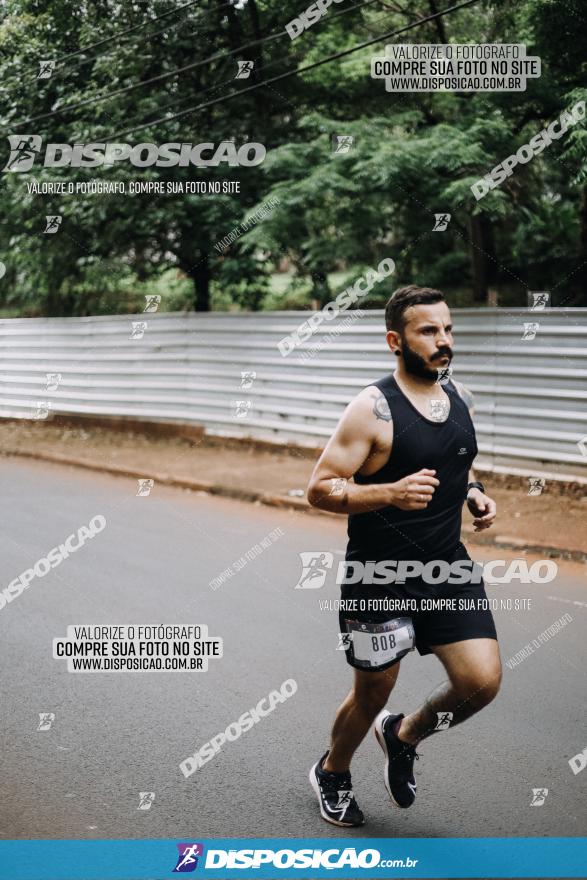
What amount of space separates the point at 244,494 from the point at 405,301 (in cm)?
766

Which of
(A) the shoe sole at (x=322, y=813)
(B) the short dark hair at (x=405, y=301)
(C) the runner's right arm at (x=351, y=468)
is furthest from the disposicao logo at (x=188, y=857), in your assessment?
(B) the short dark hair at (x=405, y=301)

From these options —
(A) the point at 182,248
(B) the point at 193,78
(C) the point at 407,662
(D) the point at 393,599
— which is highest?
(B) the point at 193,78

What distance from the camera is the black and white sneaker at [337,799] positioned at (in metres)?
3.80

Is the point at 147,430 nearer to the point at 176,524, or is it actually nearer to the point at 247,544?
the point at 176,524

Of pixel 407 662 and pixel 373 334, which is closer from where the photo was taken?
pixel 407 662

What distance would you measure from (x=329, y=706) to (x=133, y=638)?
145 cm

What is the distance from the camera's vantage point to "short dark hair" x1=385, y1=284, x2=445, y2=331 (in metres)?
3.55

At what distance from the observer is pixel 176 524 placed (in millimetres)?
9773

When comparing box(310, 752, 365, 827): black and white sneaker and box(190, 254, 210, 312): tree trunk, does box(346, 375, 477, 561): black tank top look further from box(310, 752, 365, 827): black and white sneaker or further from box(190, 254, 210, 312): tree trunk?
box(190, 254, 210, 312): tree trunk

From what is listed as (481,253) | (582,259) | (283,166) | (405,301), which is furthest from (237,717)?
(481,253)

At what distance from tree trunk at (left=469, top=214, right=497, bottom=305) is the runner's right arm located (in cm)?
1124

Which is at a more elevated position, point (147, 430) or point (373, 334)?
point (373, 334)

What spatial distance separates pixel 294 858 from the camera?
3.56 metres

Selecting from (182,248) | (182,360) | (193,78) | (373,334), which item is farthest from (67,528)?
(193,78)
